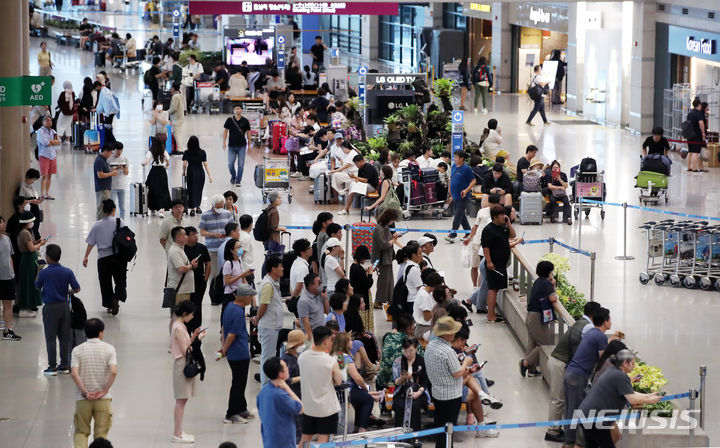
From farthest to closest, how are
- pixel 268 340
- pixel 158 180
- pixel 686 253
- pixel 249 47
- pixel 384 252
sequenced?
pixel 249 47, pixel 158 180, pixel 686 253, pixel 384 252, pixel 268 340

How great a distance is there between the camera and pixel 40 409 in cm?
1184

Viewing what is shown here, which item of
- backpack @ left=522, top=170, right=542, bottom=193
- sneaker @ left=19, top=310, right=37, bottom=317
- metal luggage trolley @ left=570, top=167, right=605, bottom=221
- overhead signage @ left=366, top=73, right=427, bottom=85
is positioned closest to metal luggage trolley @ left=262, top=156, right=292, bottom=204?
backpack @ left=522, top=170, right=542, bottom=193

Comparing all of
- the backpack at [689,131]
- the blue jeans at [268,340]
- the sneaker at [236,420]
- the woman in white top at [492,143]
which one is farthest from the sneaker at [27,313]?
the backpack at [689,131]

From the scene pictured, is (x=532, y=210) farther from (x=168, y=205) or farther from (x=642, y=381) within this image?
(x=642, y=381)

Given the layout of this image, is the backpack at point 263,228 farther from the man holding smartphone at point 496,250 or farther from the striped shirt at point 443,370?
the striped shirt at point 443,370

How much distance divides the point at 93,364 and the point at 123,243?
4.88 metres

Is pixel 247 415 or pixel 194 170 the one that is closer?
pixel 247 415

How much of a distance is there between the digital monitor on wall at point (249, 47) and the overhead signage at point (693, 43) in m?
14.3

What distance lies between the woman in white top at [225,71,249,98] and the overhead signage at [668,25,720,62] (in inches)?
480

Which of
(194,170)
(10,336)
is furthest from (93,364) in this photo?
(194,170)

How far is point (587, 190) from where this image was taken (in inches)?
810

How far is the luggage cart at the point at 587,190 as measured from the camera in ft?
67.3

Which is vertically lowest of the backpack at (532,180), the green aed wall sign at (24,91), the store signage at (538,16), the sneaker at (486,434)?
the sneaker at (486,434)

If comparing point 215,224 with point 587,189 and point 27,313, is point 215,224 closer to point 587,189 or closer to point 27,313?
point 27,313
